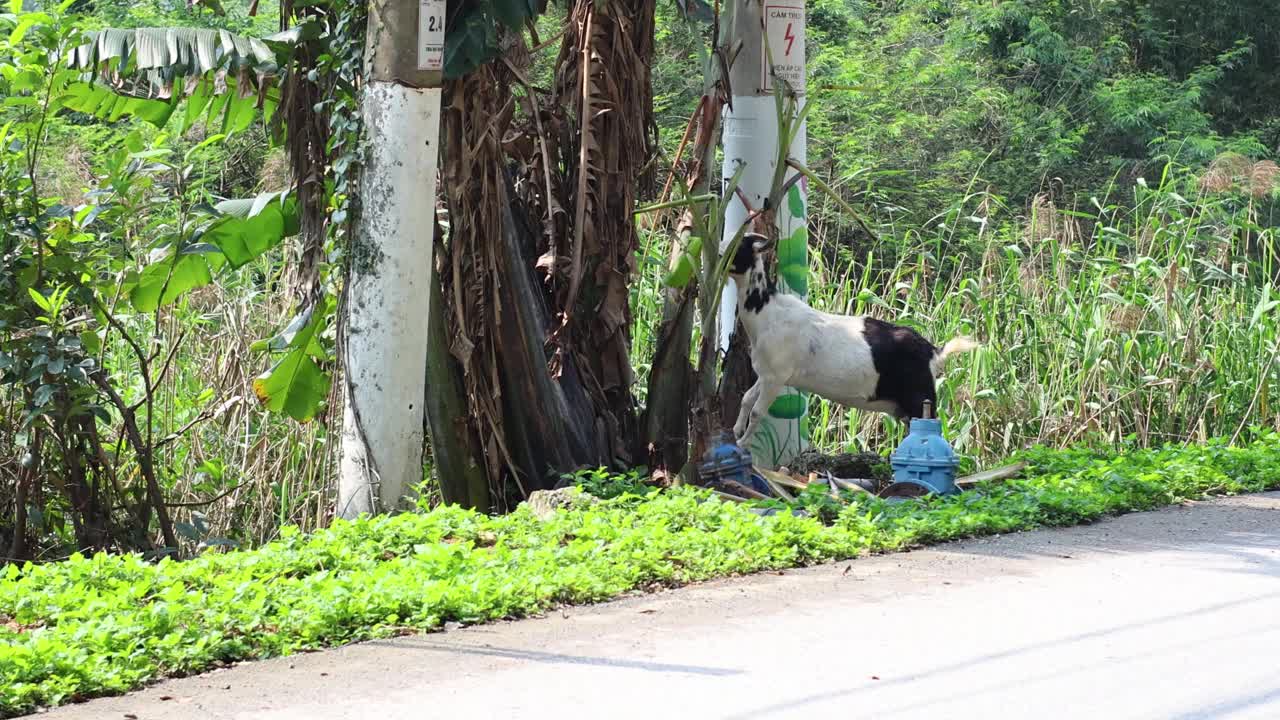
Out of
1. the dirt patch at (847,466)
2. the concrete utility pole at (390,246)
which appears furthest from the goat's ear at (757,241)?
the concrete utility pole at (390,246)

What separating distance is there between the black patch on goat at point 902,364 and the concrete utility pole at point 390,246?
2.81 metres

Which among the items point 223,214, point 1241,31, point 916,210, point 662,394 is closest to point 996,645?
point 662,394

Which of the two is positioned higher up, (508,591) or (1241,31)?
(1241,31)

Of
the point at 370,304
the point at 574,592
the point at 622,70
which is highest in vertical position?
the point at 622,70

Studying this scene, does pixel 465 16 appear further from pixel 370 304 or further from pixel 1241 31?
pixel 1241 31

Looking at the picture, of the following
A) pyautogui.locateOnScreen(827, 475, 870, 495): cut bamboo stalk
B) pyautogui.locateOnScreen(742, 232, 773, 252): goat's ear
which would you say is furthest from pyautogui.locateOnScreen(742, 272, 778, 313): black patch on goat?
pyautogui.locateOnScreen(827, 475, 870, 495): cut bamboo stalk

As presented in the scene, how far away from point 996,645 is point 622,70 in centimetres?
474

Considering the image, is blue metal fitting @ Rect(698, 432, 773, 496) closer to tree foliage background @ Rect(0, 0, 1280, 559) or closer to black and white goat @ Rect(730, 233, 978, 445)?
black and white goat @ Rect(730, 233, 978, 445)

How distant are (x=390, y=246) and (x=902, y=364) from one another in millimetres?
3171

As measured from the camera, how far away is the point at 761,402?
29.0ft

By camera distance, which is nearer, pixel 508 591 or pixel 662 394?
pixel 508 591

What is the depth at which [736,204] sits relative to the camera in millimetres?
9594

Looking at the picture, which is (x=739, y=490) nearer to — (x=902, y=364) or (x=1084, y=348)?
(x=902, y=364)

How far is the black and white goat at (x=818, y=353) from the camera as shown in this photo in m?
8.70
